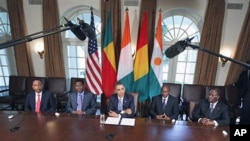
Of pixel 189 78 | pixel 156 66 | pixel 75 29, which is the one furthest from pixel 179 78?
pixel 75 29

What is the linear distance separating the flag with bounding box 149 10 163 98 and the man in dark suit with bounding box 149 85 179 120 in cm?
86

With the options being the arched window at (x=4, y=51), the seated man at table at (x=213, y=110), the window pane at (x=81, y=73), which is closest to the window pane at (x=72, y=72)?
the window pane at (x=81, y=73)

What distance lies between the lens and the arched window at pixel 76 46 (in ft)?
18.5

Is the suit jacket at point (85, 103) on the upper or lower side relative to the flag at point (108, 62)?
lower

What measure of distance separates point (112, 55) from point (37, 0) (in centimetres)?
258

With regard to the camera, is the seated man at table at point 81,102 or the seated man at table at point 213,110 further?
the seated man at table at point 81,102

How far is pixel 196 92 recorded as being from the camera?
4879 mm

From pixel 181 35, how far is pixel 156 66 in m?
1.42

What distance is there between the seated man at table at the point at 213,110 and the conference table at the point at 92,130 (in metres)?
0.56

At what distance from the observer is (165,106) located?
12.6 feet

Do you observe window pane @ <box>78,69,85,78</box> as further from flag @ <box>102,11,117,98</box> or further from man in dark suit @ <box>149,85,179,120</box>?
→ man in dark suit @ <box>149,85,179,120</box>

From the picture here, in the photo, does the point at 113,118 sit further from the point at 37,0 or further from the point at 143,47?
the point at 37,0

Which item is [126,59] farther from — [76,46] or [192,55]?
[192,55]

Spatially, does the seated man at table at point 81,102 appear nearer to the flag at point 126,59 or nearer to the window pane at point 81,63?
the flag at point 126,59
